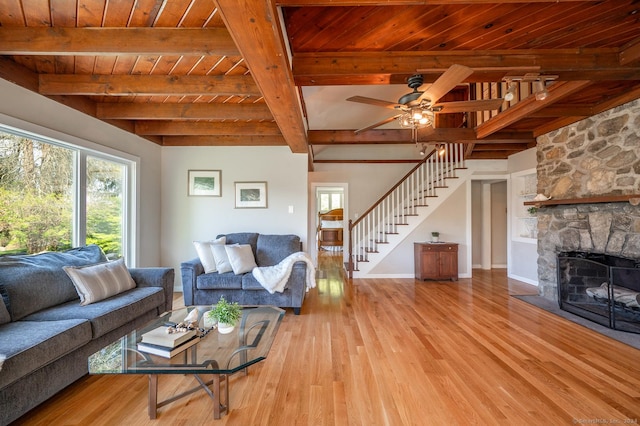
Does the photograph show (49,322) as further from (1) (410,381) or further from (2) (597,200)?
(2) (597,200)

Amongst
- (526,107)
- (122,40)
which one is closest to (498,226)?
(526,107)

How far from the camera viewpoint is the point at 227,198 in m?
4.68

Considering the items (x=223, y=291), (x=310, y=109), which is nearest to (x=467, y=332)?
(x=223, y=291)

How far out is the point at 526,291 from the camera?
181 inches

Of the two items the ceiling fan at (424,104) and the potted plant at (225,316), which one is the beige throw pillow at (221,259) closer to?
the potted plant at (225,316)

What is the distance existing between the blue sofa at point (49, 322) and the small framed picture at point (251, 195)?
199 cm

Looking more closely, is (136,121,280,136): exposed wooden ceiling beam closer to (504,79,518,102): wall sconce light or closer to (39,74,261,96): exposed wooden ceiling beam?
(39,74,261,96): exposed wooden ceiling beam

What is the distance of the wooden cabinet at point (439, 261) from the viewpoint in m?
5.30

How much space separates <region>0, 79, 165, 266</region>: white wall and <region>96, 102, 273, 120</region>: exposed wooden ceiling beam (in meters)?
0.27

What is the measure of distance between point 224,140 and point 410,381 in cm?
418

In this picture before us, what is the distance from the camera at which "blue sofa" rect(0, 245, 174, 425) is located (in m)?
1.60

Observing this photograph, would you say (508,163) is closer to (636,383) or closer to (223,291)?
(636,383)

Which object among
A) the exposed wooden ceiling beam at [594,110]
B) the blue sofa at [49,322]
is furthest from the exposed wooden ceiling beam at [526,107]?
the blue sofa at [49,322]

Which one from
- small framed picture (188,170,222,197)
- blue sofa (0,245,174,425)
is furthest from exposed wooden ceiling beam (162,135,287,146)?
blue sofa (0,245,174,425)
